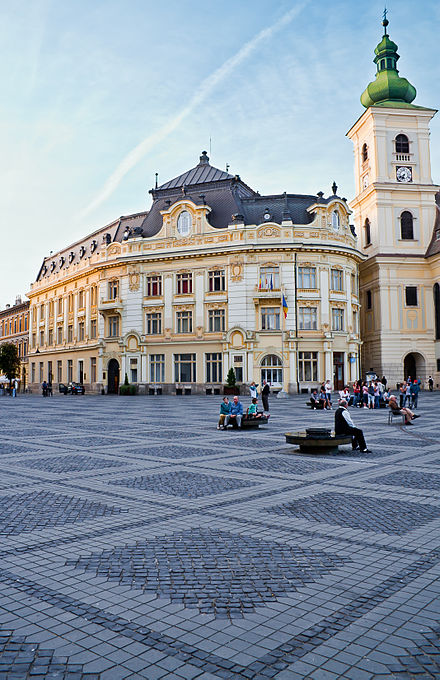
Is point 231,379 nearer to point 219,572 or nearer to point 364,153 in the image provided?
point 364,153

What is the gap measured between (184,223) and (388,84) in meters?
26.9

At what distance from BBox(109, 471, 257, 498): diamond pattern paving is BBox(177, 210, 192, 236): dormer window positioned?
148 feet

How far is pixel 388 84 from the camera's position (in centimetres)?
6062

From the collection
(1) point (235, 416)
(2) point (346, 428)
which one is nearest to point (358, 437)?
(2) point (346, 428)

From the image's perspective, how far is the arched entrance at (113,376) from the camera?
191ft

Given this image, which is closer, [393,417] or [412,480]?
[412,480]

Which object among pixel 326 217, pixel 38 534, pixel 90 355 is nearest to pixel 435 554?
pixel 38 534

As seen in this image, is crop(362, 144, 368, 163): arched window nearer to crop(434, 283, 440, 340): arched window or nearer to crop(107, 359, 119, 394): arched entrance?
crop(434, 283, 440, 340): arched window

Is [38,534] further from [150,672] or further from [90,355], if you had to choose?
[90,355]

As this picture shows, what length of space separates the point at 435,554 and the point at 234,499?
337 cm

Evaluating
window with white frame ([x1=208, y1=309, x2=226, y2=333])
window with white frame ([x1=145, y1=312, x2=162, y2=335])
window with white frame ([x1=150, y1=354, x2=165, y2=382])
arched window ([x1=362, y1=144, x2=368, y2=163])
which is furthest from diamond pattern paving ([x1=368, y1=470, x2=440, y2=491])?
arched window ([x1=362, y1=144, x2=368, y2=163])

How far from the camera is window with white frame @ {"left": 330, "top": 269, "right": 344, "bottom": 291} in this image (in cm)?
5294

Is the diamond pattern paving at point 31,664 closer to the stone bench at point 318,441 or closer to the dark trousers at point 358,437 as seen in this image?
the stone bench at point 318,441

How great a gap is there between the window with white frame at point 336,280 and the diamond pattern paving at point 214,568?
47.7 meters
